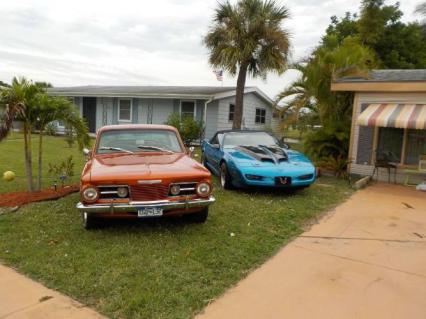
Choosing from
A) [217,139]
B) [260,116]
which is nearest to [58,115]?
[217,139]

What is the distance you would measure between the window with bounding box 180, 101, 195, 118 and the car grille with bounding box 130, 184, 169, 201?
15.2 metres

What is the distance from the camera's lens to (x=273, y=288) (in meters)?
3.82

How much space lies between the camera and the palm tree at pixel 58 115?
288 inches

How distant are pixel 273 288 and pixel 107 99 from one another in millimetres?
20452

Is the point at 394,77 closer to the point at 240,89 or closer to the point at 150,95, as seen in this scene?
the point at 240,89

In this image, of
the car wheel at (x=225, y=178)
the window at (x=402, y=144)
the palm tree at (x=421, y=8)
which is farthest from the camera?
the palm tree at (x=421, y=8)

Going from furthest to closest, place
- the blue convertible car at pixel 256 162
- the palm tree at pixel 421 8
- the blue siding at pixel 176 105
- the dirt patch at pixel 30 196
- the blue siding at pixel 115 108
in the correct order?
1. the blue siding at pixel 115 108
2. the blue siding at pixel 176 105
3. the palm tree at pixel 421 8
4. the blue convertible car at pixel 256 162
5. the dirt patch at pixel 30 196

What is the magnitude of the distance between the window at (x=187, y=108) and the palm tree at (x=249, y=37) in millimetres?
4126

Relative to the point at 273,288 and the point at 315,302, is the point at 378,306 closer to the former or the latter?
the point at 315,302

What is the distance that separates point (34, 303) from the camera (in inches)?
138

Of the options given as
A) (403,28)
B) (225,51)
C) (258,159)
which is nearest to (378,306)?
(258,159)

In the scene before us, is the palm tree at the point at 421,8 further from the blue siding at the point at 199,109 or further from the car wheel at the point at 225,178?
the car wheel at the point at 225,178

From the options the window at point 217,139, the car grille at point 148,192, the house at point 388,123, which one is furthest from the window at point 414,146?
the car grille at point 148,192

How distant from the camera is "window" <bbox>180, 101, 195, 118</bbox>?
1994 cm
